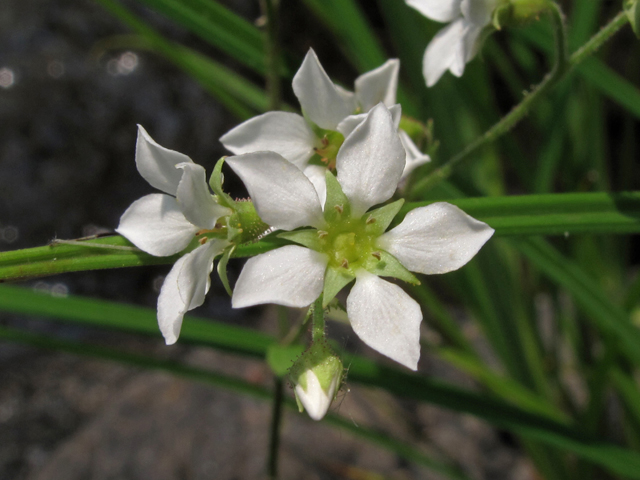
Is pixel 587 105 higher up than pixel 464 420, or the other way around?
pixel 587 105

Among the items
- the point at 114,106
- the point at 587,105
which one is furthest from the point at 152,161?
the point at 114,106

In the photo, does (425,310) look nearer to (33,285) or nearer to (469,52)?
(469,52)

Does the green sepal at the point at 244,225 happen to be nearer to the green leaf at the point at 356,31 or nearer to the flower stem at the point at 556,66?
the flower stem at the point at 556,66

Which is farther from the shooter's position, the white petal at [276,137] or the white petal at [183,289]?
the white petal at [276,137]

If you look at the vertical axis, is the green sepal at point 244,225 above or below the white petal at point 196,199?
below

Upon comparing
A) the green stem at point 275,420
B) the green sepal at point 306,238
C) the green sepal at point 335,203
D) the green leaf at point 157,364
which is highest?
the green sepal at point 335,203

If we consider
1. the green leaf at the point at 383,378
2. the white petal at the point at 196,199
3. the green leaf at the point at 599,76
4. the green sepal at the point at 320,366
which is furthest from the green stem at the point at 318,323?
the green leaf at the point at 599,76
